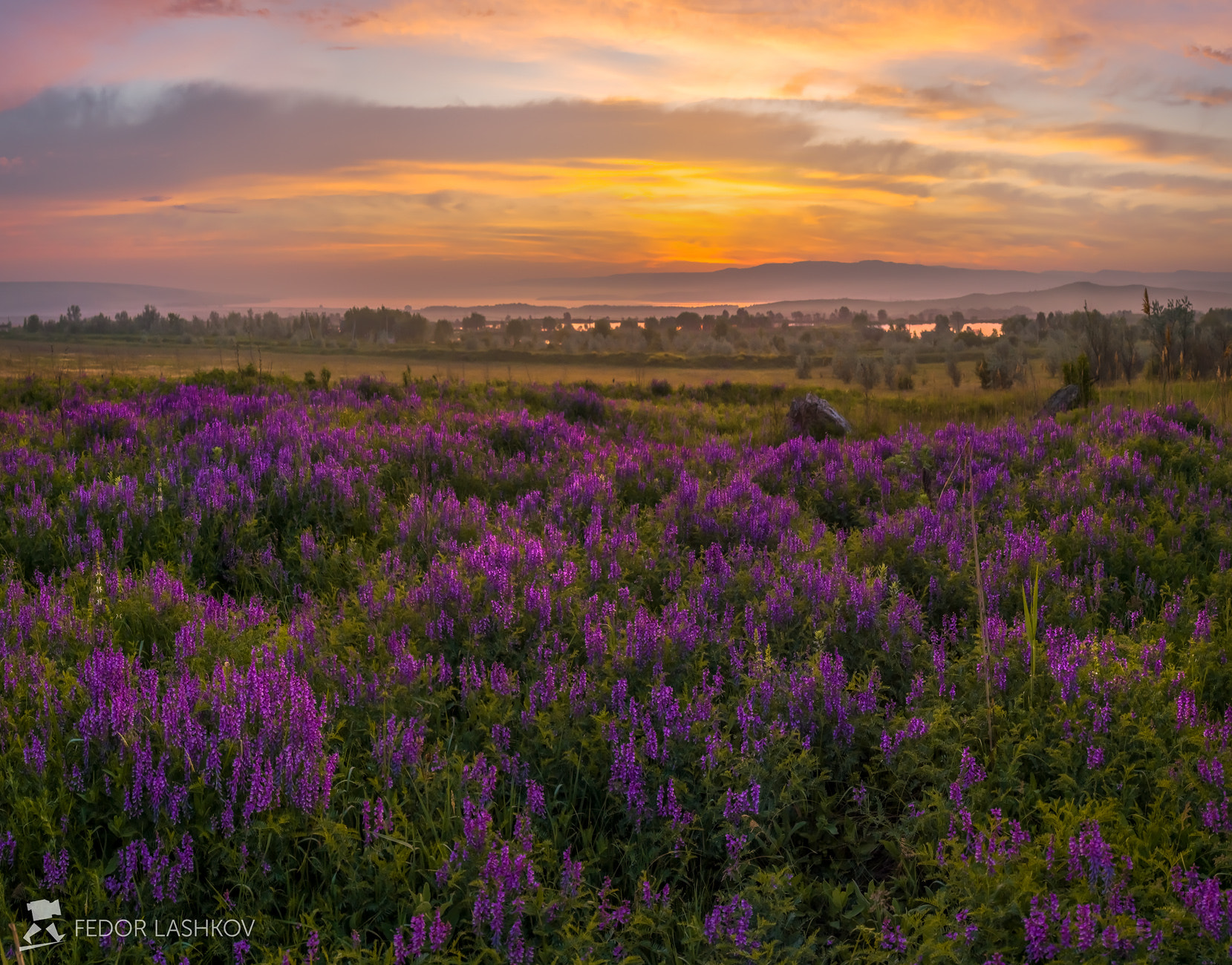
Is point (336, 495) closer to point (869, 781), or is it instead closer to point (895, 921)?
point (869, 781)

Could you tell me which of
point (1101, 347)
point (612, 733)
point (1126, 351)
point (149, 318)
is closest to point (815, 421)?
point (612, 733)

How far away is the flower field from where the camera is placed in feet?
9.71

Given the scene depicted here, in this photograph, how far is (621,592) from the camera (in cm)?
529

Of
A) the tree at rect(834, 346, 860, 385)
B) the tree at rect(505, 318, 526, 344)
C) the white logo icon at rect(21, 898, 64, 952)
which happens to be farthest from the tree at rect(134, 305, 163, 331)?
the white logo icon at rect(21, 898, 64, 952)

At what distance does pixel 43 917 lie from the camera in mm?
2846

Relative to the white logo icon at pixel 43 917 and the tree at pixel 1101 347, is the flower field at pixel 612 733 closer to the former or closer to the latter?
the white logo icon at pixel 43 917

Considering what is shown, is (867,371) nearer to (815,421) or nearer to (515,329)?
(815,421)

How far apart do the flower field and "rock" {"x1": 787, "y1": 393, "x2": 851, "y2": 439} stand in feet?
20.3

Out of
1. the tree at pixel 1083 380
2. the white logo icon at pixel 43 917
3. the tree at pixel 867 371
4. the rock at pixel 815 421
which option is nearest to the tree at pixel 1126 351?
the tree at pixel 867 371

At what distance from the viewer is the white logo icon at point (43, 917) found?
279 cm

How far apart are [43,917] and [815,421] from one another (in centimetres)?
1247

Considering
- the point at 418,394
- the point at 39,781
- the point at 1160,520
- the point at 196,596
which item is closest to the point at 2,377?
the point at 418,394

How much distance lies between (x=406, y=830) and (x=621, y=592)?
91.7 inches

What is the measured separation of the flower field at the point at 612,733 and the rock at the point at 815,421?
20.3 ft
